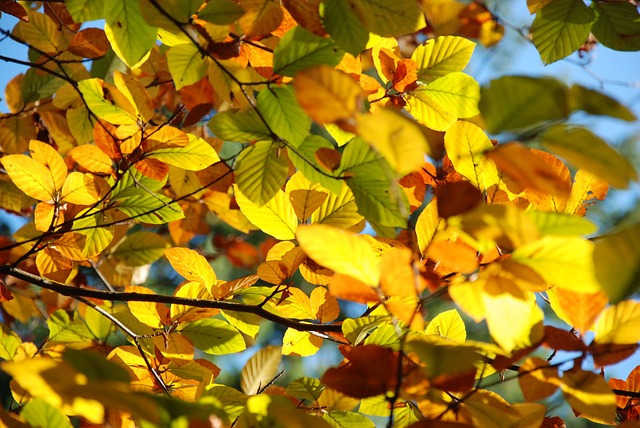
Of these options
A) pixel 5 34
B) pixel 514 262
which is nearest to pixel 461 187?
pixel 514 262

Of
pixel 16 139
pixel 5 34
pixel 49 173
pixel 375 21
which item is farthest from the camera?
pixel 16 139

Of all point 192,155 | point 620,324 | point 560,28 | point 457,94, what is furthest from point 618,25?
point 192,155

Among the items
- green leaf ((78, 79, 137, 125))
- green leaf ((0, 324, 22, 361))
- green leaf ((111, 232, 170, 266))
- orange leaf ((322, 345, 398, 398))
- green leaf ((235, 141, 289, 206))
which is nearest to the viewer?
orange leaf ((322, 345, 398, 398))

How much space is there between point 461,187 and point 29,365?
38cm

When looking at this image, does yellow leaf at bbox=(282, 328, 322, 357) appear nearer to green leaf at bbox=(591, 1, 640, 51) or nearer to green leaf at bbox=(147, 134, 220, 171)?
green leaf at bbox=(147, 134, 220, 171)

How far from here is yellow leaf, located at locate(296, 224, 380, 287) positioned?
47 centimetres

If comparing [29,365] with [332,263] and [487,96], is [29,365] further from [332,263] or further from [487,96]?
[487,96]

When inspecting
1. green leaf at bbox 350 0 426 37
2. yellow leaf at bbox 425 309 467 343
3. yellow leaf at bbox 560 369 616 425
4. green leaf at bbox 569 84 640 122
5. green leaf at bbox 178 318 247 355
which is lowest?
yellow leaf at bbox 425 309 467 343

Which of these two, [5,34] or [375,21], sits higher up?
[5,34]

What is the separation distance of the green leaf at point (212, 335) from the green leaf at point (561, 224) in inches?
24.6

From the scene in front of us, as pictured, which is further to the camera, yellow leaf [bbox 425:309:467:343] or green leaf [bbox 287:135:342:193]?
yellow leaf [bbox 425:309:467:343]

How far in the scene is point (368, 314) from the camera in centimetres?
83

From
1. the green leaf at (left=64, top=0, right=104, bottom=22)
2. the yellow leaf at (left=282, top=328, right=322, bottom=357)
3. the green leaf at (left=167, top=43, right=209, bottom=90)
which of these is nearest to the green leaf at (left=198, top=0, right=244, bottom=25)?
the green leaf at (left=167, top=43, right=209, bottom=90)

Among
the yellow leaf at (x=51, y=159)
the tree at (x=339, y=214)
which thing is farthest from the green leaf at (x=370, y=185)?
the yellow leaf at (x=51, y=159)
